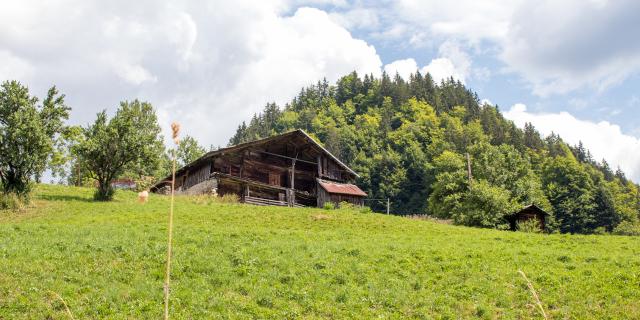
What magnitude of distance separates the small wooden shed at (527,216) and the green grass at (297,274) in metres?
20.2

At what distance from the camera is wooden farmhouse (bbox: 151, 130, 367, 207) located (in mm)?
48125

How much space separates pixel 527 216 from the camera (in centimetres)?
4909

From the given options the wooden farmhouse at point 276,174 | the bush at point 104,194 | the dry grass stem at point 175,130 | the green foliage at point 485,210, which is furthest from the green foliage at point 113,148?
the dry grass stem at point 175,130

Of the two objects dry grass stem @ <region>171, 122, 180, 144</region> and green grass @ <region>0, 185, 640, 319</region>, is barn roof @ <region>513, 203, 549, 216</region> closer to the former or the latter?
green grass @ <region>0, 185, 640, 319</region>

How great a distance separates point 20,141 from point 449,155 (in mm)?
79508

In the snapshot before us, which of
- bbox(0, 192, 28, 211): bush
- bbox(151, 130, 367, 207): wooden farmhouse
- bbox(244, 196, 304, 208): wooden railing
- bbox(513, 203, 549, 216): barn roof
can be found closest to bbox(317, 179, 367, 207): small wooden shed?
bbox(151, 130, 367, 207): wooden farmhouse

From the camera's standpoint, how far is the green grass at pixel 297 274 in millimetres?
16078

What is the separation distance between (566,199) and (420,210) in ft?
89.4

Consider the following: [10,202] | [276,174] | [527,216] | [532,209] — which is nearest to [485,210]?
[527,216]

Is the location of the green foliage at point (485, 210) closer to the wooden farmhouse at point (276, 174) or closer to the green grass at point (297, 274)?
the wooden farmhouse at point (276, 174)

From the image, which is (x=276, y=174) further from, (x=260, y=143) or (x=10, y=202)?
(x=10, y=202)

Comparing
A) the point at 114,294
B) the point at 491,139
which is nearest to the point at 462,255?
the point at 114,294

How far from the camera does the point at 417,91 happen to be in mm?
165625

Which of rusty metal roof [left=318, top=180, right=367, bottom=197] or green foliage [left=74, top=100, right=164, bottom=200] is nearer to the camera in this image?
green foliage [left=74, top=100, right=164, bottom=200]
